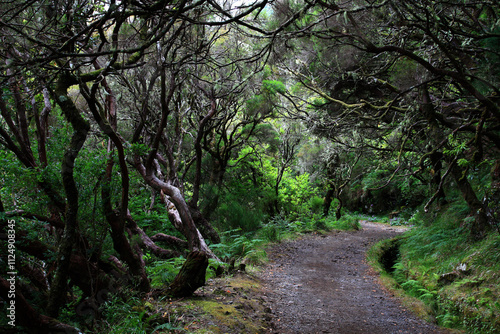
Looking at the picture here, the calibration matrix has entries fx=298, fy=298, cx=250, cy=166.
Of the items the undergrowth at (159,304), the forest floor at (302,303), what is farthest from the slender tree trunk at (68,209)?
the forest floor at (302,303)

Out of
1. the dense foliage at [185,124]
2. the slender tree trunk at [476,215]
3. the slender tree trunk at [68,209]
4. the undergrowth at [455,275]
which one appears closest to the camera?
the slender tree trunk at [68,209]

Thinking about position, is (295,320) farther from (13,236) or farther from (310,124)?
(310,124)

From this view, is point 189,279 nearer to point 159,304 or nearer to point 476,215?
point 159,304

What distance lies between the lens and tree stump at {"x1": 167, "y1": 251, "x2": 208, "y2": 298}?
402cm

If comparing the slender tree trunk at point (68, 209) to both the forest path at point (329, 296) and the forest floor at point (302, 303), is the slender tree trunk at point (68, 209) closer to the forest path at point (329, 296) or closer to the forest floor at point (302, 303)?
the forest floor at point (302, 303)

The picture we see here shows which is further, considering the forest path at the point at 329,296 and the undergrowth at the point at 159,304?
the forest path at the point at 329,296

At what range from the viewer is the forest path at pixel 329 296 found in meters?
4.18

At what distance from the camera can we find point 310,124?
865 centimetres

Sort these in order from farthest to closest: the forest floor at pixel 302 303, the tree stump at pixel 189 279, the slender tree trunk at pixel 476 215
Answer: the slender tree trunk at pixel 476 215
the tree stump at pixel 189 279
the forest floor at pixel 302 303

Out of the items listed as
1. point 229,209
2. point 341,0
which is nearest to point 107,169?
point 341,0

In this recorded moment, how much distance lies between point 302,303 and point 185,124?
8.61m

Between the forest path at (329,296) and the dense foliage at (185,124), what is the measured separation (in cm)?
109

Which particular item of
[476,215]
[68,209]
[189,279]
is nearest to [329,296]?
[189,279]

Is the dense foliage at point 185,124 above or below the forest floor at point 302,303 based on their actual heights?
above
